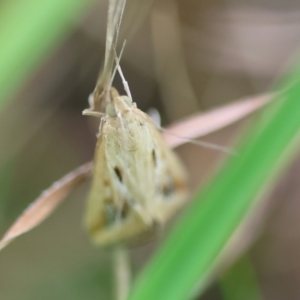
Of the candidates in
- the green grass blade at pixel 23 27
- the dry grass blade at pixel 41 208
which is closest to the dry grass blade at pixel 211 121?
the dry grass blade at pixel 41 208

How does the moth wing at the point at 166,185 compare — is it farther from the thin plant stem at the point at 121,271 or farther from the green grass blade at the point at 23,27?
the green grass blade at the point at 23,27

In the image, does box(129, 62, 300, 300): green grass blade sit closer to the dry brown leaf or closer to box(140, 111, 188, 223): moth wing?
the dry brown leaf

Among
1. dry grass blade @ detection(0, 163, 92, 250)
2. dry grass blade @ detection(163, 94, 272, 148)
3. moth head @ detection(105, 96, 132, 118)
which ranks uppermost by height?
moth head @ detection(105, 96, 132, 118)

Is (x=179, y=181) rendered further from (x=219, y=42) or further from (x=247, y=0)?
(x=247, y=0)

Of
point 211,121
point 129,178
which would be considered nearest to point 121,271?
point 129,178

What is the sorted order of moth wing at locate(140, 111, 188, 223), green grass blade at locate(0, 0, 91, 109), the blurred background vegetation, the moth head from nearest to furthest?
green grass blade at locate(0, 0, 91, 109), the moth head, moth wing at locate(140, 111, 188, 223), the blurred background vegetation

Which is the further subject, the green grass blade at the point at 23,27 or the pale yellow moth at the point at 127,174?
the pale yellow moth at the point at 127,174

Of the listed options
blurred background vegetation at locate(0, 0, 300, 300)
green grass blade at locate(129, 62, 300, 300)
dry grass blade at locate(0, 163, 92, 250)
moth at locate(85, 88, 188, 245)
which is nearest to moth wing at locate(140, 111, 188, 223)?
moth at locate(85, 88, 188, 245)
